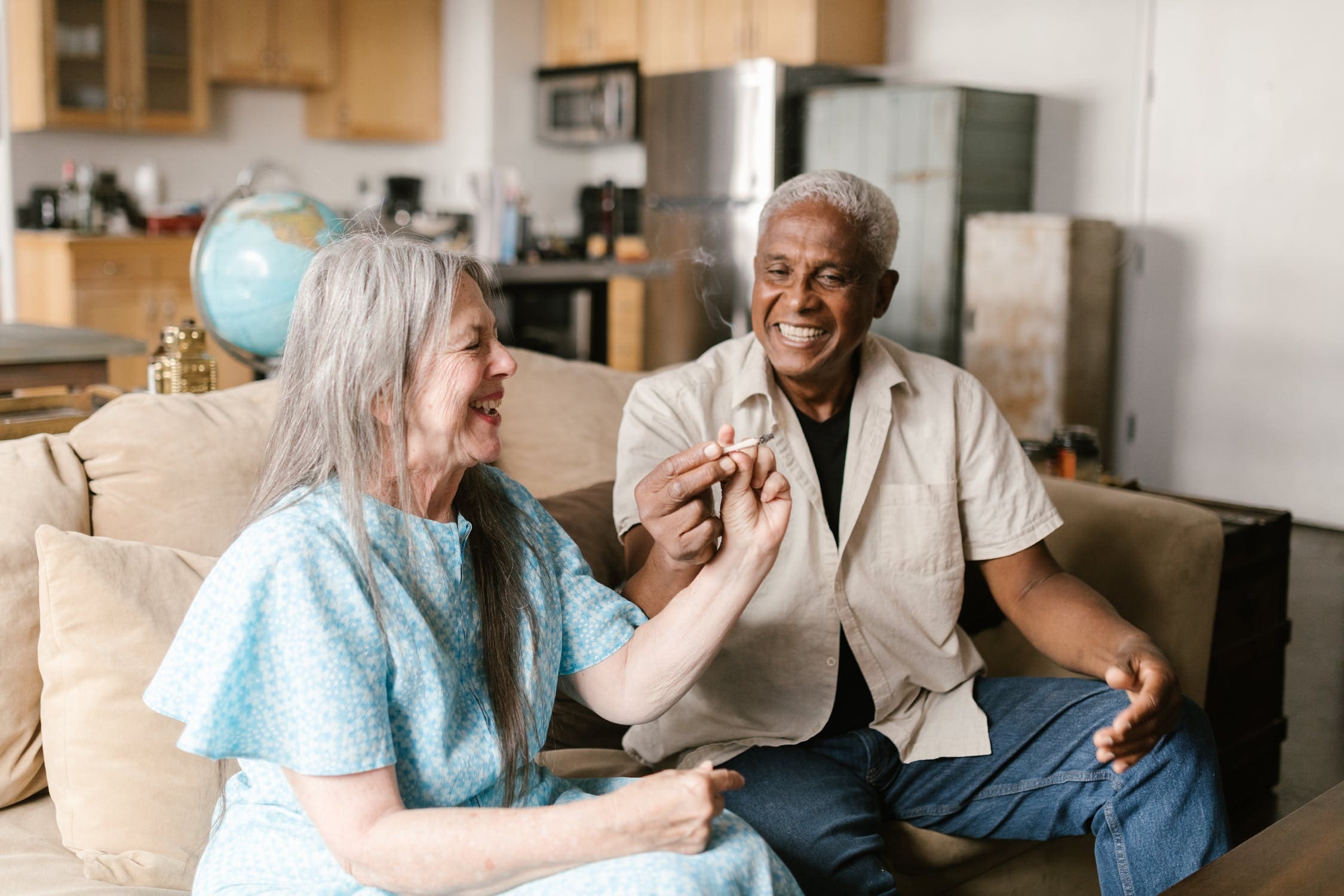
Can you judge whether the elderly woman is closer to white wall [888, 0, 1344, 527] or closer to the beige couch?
the beige couch

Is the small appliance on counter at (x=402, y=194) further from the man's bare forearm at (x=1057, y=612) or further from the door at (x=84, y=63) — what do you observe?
the man's bare forearm at (x=1057, y=612)

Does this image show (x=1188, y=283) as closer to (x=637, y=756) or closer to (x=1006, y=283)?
(x=1006, y=283)

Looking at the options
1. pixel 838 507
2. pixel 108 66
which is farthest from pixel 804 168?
pixel 838 507

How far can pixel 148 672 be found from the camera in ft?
4.62

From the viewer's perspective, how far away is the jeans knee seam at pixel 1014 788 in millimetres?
1529

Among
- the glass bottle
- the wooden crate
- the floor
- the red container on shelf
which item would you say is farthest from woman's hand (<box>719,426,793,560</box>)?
the red container on shelf

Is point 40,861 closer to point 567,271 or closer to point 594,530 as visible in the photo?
point 594,530

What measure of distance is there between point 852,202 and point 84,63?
205 inches

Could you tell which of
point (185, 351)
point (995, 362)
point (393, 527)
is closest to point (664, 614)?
point (393, 527)

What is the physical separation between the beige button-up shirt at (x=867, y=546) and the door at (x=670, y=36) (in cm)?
475

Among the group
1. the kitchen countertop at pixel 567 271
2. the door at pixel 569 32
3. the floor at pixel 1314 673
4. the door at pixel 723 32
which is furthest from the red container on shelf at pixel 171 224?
the floor at pixel 1314 673

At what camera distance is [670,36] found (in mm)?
6258

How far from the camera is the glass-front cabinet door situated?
19.1 ft

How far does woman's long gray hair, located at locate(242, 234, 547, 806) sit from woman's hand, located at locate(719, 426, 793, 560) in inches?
11.1
